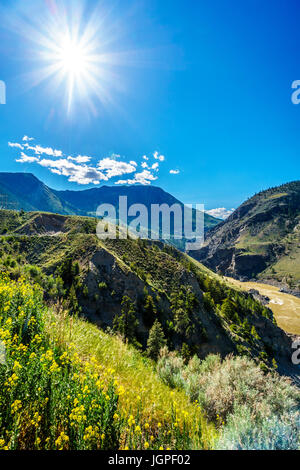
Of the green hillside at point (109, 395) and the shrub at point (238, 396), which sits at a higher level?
the green hillside at point (109, 395)

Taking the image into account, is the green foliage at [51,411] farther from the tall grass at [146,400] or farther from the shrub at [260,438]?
the shrub at [260,438]

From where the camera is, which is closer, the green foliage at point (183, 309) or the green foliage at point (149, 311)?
the green foliage at point (149, 311)

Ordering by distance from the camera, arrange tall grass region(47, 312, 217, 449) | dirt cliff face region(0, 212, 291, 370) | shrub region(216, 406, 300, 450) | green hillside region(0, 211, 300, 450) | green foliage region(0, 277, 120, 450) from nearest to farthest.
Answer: green foliage region(0, 277, 120, 450) < green hillside region(0, 211, 300, 450) < shrub region(216, 406, 300, 450) < tall grass region(47, 312, 217, 449) < dirt cliff face region(0, 212, 291, 370)

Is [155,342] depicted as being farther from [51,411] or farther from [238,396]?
[51,411]

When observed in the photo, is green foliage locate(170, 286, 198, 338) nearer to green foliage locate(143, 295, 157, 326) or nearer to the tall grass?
green foliage locate(143, 295, 157, 326)

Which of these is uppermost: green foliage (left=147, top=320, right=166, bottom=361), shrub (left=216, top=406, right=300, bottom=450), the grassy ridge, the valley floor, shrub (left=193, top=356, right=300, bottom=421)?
the grassy ridge

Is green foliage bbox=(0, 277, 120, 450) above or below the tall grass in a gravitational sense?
above

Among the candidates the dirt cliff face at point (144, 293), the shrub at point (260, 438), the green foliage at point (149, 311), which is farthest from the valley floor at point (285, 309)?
the shrub at point (260, 438)

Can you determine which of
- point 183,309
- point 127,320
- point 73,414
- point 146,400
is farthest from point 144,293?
point 73,414

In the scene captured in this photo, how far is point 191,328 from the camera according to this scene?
127 feet

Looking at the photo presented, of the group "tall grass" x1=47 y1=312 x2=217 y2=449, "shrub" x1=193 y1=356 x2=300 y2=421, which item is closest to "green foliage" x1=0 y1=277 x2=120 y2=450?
"tall grass" x1=47 y1=312 x2=217 y2=449

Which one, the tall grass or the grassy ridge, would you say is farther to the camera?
the tall grass

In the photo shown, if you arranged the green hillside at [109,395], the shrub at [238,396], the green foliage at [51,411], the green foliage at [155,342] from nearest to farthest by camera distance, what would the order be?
the green foliage at [51,411] → the green hillside at [109,395] → the shrub at [238,396] → the green foliage at [155,342]

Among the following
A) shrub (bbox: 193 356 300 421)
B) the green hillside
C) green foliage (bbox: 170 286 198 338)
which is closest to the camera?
the green hillside
